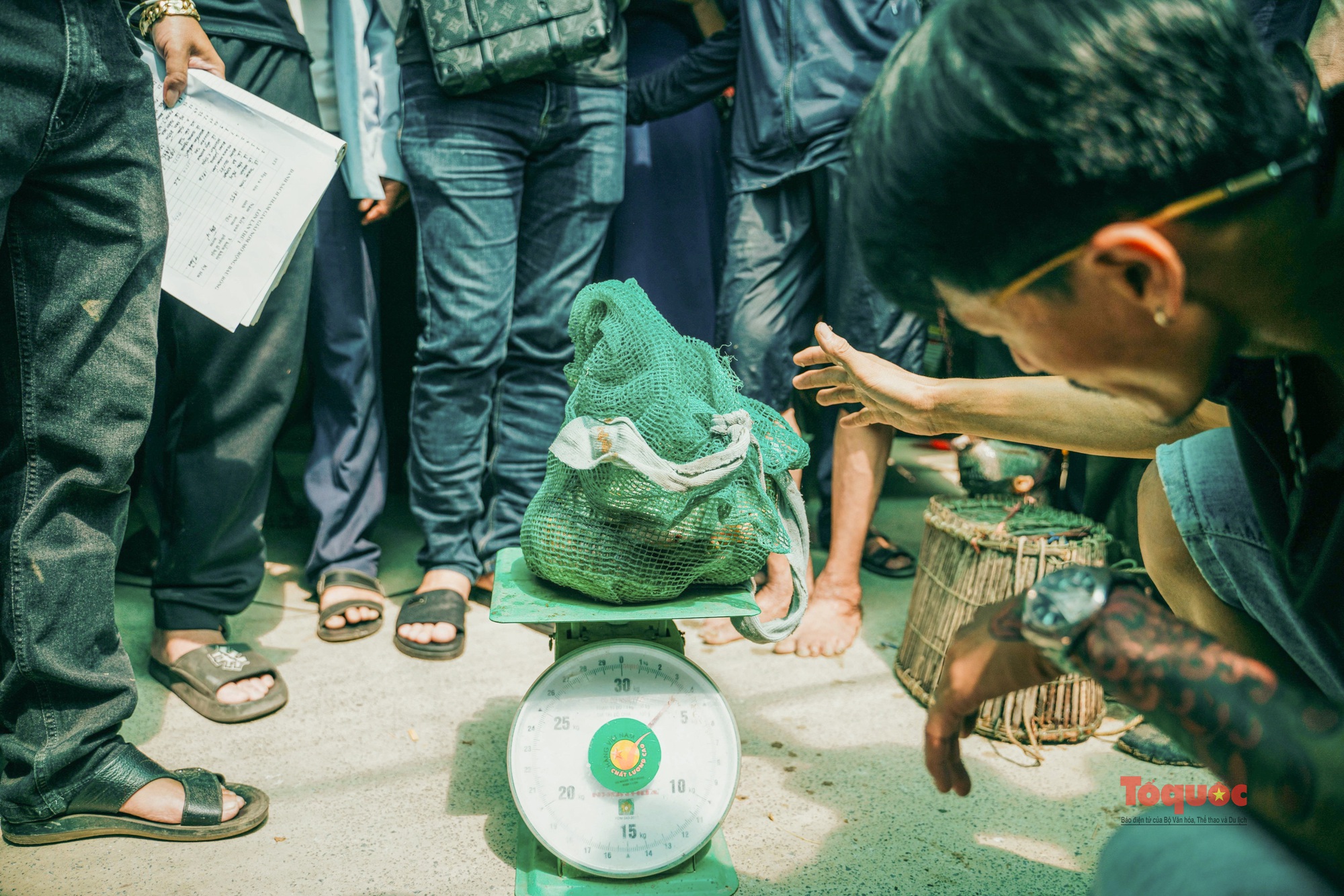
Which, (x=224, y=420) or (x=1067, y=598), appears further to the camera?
(x=224, y=420)

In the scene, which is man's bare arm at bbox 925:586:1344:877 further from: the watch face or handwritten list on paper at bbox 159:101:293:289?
handwritten list on paper at bbox 159:101:293:289

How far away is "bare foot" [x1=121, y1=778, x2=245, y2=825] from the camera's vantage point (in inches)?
53.9

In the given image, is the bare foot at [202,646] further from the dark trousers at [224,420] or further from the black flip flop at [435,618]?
the black flip flop at [435,618]

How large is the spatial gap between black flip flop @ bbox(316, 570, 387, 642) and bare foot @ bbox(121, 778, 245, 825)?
2.20 feet

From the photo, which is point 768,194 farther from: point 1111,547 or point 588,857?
point 588,857

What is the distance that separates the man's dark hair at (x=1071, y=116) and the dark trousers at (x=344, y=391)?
1.83 metres

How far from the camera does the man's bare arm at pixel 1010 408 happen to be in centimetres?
124

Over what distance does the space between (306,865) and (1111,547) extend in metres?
1.86

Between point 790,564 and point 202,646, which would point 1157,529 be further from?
point 202,646

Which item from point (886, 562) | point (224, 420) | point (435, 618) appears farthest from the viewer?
point (886, 562)

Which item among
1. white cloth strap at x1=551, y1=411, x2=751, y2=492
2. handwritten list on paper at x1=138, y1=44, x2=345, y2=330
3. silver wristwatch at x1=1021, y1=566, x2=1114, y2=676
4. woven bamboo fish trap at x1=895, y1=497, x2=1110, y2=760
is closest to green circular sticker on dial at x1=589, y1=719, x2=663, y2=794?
white cloth strap at x1=551, y1=411, x2=751, y2=492

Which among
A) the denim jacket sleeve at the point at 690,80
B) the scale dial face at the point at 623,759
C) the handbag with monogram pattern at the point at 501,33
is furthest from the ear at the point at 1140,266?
the denim jacket sleeve at the point at 690,80

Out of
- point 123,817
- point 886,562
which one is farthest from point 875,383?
point 886,562

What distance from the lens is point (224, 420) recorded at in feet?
6.03
